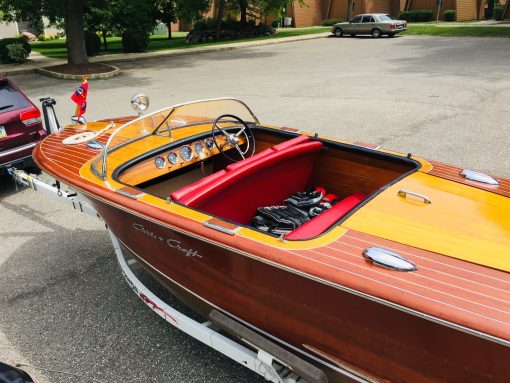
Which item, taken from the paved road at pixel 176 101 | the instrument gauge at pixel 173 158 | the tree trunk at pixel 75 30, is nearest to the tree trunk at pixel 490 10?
the paved road at pixel 176 101

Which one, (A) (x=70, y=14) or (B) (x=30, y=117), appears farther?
(A) (x=70, y=14)

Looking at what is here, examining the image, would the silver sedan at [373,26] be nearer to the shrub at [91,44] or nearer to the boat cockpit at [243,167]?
the shrub at [91,44]

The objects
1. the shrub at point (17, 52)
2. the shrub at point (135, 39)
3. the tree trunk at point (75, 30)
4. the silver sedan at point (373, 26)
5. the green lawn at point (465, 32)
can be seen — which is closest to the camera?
the tree trunk at point (75, 30)

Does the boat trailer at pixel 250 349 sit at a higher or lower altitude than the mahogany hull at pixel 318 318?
lower

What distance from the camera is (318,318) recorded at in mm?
2078

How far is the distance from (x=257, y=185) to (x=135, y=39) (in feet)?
62.5

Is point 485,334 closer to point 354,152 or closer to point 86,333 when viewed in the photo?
point 354,152

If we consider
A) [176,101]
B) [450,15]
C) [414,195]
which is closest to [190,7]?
[176,101]

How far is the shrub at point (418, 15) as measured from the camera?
3456 cm

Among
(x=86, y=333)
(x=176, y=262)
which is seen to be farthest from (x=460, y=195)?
(x=86, y=333)

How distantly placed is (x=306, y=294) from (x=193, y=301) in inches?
41.6

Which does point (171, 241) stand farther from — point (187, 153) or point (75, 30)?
point (75, 30)

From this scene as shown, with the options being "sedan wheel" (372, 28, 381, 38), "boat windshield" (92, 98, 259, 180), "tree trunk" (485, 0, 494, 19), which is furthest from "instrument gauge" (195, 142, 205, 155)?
"tree trunk" (485, 0, 494, 19)

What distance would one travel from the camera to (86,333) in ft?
10.3
